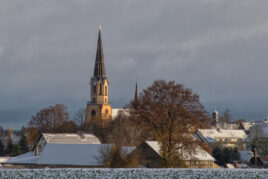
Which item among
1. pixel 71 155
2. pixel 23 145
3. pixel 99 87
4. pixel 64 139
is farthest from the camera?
pixel 99 87

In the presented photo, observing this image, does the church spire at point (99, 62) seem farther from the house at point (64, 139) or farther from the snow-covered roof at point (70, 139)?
the house at point (64, 139)

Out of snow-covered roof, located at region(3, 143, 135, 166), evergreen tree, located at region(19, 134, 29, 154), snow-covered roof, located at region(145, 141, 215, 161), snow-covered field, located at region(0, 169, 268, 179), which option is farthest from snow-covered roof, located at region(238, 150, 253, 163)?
snow-covered field, located at region(0, 169, 268, 179)

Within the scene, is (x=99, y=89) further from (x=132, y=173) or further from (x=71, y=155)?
(x=132, y=173)

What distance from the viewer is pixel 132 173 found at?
97.2ft

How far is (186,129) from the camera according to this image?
44625mm

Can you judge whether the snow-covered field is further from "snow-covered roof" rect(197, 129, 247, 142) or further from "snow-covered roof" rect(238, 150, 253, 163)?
"snow-covered roof" rect(197, 129, 247, 142)

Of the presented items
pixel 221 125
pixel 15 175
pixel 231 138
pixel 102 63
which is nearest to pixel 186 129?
pixel 15 175

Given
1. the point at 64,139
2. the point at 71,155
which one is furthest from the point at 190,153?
the point at 64,139

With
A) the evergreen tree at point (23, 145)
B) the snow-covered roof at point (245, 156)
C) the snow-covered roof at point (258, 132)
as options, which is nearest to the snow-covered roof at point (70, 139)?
the snow-covered roof at point (245, 156)

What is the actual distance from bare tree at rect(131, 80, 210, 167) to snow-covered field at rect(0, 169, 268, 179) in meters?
14.2

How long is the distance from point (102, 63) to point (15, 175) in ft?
382

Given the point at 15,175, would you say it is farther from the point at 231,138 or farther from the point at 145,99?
the point at 231,138

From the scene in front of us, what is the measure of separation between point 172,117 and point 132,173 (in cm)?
1594

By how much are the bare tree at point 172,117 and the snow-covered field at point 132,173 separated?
1417 cm
